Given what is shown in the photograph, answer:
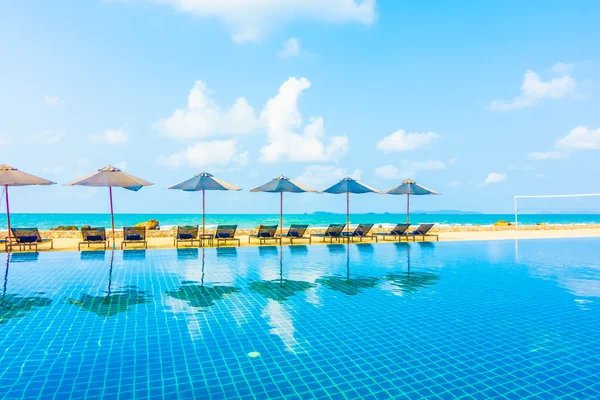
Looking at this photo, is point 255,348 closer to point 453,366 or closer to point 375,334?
point 375,334

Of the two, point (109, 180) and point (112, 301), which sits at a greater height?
point (109, 180)

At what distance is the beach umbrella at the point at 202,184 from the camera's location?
1334 cm

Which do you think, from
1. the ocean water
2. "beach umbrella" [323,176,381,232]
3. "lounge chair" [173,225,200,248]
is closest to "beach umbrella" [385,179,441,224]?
"beach umbrella" [323,176,381,232]

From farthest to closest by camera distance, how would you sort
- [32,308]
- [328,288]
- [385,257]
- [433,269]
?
[385,257] → [433,269] → [328,288] → [32,308]

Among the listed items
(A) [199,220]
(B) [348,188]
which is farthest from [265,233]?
(A) [199,220]

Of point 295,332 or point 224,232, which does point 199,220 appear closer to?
point 224,232

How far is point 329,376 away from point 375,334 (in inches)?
53.0

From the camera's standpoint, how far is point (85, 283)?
724 centimetres

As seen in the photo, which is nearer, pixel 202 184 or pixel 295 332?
pixel 295 332

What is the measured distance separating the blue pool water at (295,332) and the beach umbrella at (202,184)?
4653 mm

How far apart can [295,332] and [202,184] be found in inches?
378

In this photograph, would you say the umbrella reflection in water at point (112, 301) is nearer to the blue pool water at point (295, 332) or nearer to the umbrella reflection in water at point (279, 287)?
the blue pool water at point (295, 332)

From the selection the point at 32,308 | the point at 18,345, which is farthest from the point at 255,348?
the point at 32,308

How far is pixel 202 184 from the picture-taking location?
13.5 metres
